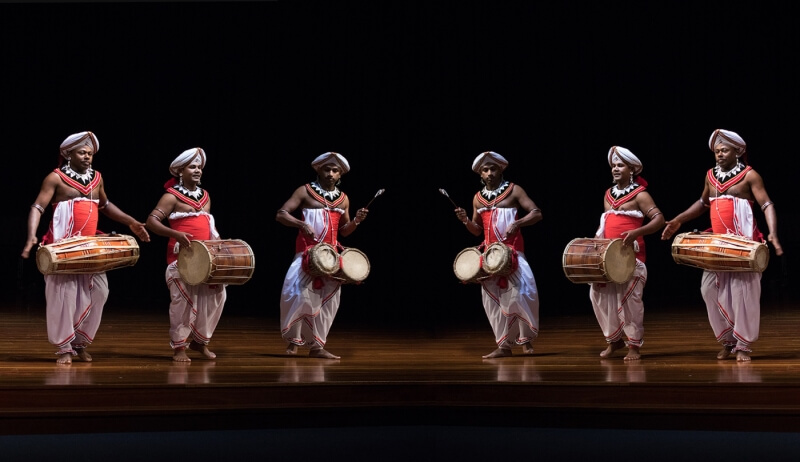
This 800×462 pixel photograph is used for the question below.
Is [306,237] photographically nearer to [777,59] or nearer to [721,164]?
[721,164]

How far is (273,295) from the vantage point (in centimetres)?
1076

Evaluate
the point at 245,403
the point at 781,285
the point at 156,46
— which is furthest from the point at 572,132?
the point at 245,403

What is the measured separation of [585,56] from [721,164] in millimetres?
3801

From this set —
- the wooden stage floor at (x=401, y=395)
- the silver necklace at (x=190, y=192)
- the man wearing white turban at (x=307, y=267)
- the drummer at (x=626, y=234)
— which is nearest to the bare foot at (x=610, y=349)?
the drummer at (x=626, y=234)

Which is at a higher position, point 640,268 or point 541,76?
point 541,76

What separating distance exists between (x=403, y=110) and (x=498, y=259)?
288 cm

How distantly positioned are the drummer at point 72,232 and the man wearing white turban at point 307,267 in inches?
44.8

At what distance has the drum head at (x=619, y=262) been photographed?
5680 mm

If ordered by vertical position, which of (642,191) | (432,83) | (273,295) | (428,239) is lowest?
(273,295)

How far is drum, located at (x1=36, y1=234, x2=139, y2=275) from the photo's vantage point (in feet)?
17.8

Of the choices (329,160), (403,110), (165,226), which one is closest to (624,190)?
(329,160)

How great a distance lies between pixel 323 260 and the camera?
5891 millimetres

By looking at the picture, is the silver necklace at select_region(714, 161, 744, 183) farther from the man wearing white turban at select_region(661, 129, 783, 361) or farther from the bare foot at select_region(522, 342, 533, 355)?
the bare foot at select_region(522, 342, 533, 355)

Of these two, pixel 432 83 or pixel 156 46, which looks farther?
pixel 156 46
